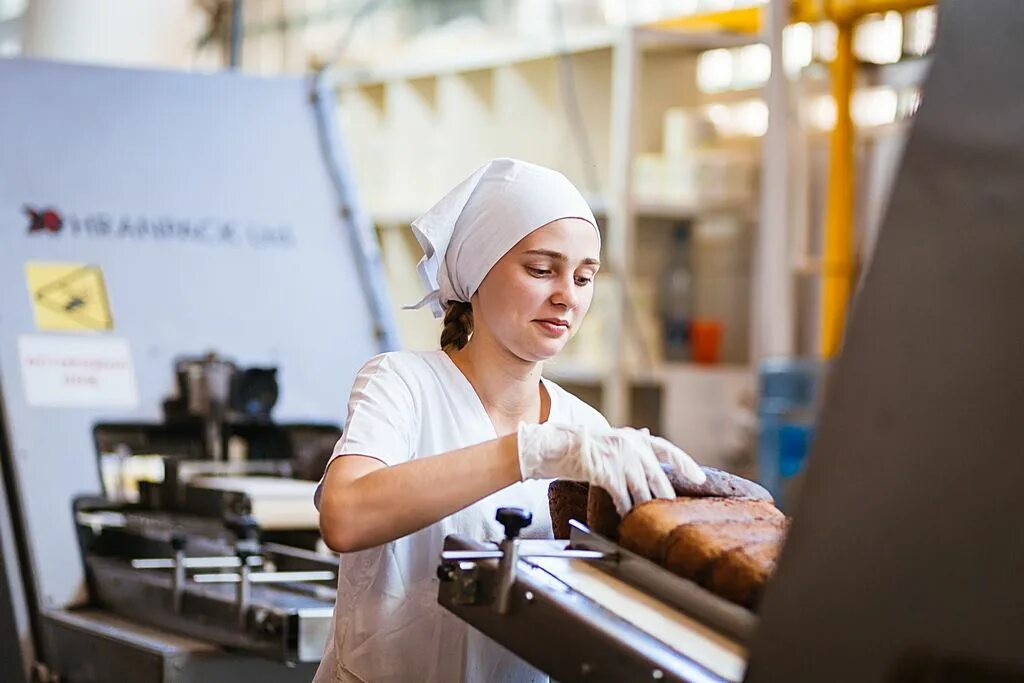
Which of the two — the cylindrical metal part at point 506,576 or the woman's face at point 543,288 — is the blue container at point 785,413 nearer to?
the woman's face at point 543,288

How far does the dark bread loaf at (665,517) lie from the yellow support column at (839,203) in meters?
3.60

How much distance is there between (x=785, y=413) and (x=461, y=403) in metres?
2.87

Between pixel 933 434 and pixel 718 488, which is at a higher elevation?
pixel 933 434

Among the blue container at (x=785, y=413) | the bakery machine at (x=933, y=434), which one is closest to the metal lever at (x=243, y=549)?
the bakery machine at (x=933, y=434)

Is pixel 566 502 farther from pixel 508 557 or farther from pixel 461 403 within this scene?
pixel 508 557

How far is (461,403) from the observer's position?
5.16 feet

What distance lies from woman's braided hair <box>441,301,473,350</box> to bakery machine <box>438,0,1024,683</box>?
2.90 feet

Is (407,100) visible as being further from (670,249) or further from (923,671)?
(923,671)

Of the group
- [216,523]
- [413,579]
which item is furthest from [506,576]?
[216,523]

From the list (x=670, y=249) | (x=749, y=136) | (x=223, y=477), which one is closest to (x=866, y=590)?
(x=223, y=477)

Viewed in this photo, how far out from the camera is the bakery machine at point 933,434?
2.60 ft

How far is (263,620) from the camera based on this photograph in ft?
6.88

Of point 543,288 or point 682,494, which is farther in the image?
point 543,288

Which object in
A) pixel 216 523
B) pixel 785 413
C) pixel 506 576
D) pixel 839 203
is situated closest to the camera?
pixel 506 576
